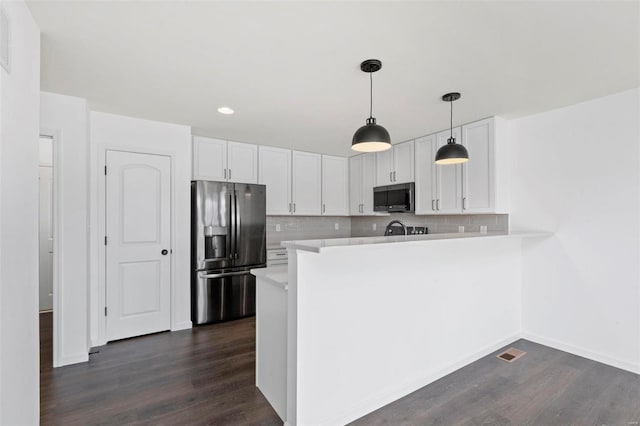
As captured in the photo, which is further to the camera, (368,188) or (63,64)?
(368,188)

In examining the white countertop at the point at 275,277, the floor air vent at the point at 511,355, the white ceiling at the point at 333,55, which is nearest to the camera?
the white ceiling at the point at 333,55

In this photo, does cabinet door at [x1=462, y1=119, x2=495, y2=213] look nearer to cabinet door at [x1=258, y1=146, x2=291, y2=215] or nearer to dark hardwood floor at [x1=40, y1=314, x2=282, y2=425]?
cabinet door at [x1=258, y1=146, x2=291, y2=215]

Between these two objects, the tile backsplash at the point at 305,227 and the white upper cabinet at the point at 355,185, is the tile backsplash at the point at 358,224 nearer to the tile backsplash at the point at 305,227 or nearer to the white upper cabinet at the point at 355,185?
the tile backsplash at the point at 305,227

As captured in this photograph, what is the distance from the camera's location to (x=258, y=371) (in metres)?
2.37

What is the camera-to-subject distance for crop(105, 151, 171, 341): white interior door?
3.32 metres

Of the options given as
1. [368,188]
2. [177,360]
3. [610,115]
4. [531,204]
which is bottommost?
[177,360]

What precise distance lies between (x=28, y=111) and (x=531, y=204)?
13.8ft

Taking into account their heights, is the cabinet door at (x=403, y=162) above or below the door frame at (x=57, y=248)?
above

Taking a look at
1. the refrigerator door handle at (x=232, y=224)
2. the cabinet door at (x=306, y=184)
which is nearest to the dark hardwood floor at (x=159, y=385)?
the refrigerator door handle at (x=232, y=224)

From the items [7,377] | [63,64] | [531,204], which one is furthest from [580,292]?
[63,64]

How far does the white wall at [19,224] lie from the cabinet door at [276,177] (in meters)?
Answer: 2.97

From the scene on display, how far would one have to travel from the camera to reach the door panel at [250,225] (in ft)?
13.4

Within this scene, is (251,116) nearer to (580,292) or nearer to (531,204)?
(531,204)

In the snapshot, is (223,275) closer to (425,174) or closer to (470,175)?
(425,174)
